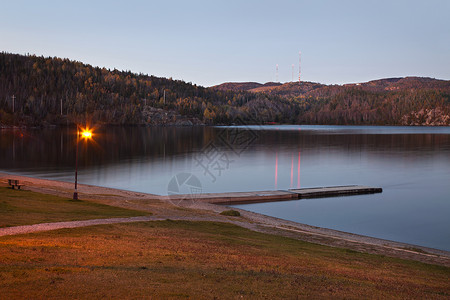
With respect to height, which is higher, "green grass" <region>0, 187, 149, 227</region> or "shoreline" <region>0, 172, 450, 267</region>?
"green grass" <region>0, 187, 149, 227</region>

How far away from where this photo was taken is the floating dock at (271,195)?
107 ft

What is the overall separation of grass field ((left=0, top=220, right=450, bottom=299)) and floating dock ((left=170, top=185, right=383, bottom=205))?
49.3ft

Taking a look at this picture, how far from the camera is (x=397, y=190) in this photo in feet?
143

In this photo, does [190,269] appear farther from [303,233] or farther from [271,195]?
[271,195]

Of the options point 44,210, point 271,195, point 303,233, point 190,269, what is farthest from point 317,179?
point 190,269

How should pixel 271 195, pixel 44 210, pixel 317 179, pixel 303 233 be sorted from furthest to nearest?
pixel 317 179
pixel 271 195
pixel 303 233
pixel 44 210

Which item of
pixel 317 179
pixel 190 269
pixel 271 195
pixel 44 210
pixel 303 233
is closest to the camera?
pixel 190 269

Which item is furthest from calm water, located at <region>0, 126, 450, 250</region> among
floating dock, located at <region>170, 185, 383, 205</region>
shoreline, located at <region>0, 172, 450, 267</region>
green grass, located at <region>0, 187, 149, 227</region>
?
green grass, located at <region>0, 187, 149, 227</region>

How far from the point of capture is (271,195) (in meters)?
35.0

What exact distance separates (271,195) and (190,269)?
2398 centimetres

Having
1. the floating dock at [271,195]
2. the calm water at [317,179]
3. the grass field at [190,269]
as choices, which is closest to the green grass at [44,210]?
the grass field at [190,269]

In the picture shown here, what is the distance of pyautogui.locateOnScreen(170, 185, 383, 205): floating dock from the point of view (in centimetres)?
3259

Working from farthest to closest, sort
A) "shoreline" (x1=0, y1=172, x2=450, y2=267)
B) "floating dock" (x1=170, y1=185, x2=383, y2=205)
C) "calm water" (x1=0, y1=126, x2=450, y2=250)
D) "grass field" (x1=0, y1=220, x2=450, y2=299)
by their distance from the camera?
"floating dock" (x1=170, y1=185, x2=383, y2=205), "calm water" (x1=0, y1=126, x2=450, y2=250), "shoreline" (x1=0, y1=172, x2=450, y2=267), "grass field" (x1=0, y1=220, x2=450, y2=299)

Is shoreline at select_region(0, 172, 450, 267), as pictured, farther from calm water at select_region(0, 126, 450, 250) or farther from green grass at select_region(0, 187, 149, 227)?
calm water at select_region(0, 126, 450, 250)
